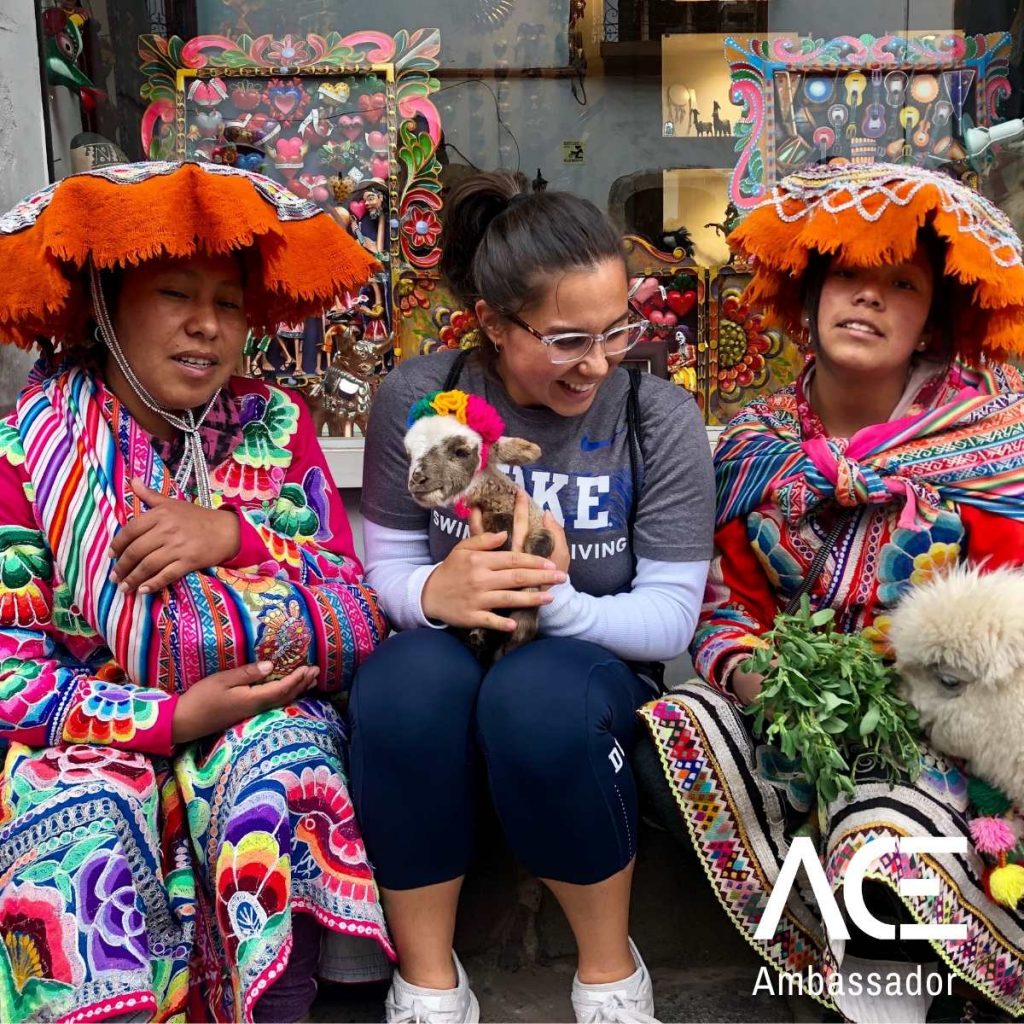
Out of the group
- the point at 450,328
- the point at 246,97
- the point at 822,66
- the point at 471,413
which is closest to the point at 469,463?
the point at 471,413

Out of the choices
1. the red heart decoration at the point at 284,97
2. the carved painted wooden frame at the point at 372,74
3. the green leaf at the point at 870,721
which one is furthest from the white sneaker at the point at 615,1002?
the red heart decoration at the point at 284,97

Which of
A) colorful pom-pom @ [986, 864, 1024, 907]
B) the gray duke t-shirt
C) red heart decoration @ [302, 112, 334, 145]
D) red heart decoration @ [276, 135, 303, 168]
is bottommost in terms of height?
colorful pom-pom @ [986, 864, 1024, 907]

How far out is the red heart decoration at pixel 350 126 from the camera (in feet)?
10.1

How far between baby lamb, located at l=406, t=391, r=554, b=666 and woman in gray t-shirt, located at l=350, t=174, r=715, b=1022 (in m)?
0.05

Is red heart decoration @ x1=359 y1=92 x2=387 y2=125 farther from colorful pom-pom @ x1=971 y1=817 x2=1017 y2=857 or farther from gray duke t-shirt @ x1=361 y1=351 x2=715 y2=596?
colorful pom-pom @ x1=971 y1=817 x2=1017 y2=857

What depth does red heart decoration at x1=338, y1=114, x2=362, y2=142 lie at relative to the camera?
3078 mm

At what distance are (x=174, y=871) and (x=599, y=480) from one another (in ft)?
3.43

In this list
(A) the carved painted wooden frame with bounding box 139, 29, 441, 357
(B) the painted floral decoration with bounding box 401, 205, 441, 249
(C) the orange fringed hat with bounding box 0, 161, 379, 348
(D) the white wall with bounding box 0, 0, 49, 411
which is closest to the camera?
(C) the orange fringed hat with bounding box 0, 161, 379, 348

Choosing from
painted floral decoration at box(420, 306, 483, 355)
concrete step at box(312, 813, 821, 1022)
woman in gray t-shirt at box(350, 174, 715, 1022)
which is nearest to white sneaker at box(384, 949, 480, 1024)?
woman in gray t-shirt at box(350, 174, 715, 1022)

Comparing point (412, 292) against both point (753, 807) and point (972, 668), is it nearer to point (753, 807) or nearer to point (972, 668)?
point (753, 807)

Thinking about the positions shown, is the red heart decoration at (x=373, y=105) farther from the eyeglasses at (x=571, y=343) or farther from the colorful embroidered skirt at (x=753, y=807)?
the colorful embroidered skirt at (x=753, y=807)

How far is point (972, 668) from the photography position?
1.69 metres

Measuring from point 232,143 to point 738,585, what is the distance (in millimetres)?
1951

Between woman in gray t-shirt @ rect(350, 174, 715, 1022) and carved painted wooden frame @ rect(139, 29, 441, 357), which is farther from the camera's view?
carved painted wooden frame @ rect(139, 29, 441, 357)
